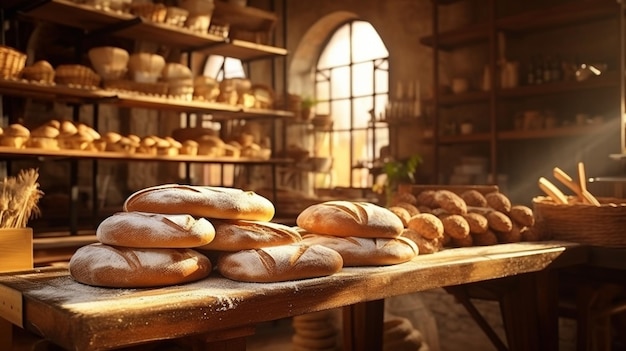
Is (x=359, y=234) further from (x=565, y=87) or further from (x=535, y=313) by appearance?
(x=565, y=87)

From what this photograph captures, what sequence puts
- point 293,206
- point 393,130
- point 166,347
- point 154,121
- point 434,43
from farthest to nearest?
point 154,121, point 393,130, point 434,43, point 293,206, point 166,347

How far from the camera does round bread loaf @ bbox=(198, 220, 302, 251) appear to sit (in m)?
1.33

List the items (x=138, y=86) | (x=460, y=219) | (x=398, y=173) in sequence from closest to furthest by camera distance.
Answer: (x=460, y=219) → (x=138, y=86) → (x=398, y=173)

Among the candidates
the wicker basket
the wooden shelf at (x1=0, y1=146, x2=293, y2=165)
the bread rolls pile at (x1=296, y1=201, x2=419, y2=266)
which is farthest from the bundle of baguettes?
the wooden shelf at (x1=0, y1=146, x2=293, y2=165)

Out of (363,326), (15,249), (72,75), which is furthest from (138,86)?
(363,326)

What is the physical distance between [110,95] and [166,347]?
79.8 inches

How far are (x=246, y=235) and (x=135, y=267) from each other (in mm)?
257

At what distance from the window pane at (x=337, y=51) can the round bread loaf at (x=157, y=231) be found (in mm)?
6478

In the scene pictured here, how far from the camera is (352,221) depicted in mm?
1536

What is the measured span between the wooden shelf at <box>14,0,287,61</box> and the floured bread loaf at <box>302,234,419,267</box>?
107 inches

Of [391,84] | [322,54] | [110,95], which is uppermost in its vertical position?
[322,54]

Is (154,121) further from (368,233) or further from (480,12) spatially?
(368,233)

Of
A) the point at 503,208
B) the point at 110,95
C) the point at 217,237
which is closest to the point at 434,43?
the point at 110,95

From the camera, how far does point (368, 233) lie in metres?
1.53
